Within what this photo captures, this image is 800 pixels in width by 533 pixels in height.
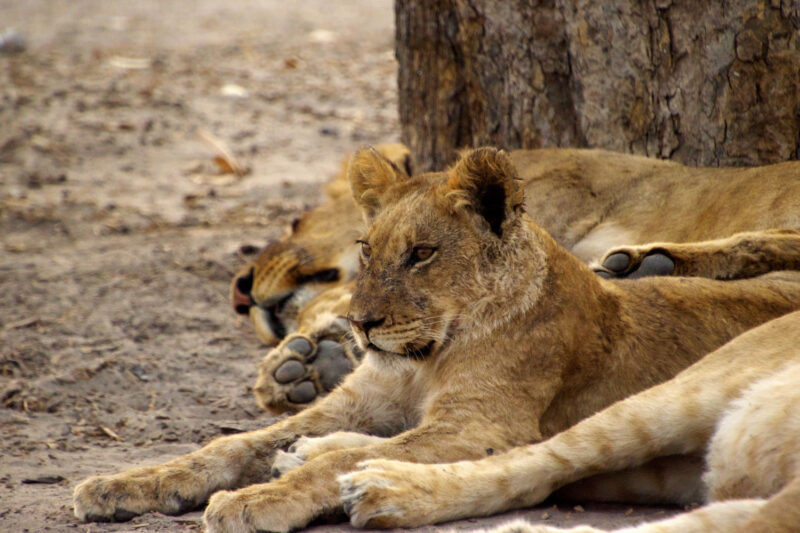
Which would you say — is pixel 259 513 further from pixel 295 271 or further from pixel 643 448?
pixel 295 271

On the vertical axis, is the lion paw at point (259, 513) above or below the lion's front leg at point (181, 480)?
above

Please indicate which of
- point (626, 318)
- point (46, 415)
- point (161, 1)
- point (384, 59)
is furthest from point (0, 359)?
point (161, 1)

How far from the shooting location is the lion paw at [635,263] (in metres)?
4.00

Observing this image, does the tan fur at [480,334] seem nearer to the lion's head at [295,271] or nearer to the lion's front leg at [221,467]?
the lion's front leg at [221,467]

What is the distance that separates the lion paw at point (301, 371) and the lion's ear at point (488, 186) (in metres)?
1.13

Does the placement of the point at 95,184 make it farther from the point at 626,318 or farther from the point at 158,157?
the point at 626,318

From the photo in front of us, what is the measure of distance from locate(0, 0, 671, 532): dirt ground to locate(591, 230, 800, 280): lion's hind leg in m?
1.33

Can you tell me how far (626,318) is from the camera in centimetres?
336

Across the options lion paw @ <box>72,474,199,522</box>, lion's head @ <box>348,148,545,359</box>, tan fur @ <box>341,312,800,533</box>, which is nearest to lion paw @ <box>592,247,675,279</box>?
lion's head @ <box>348,148,545,359</box>

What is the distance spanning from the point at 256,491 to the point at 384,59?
30.7 ft

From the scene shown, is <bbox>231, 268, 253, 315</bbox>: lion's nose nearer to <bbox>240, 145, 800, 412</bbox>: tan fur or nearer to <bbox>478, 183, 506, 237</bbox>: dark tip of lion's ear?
<bbox>240, 145, 800, 412</bbox>: tan fur

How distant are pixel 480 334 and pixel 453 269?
22cm

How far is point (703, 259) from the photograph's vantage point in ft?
13.3

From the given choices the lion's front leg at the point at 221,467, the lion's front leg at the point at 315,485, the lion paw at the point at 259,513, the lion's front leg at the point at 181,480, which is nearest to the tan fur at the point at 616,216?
the lion's front leg at the point at 221,467
